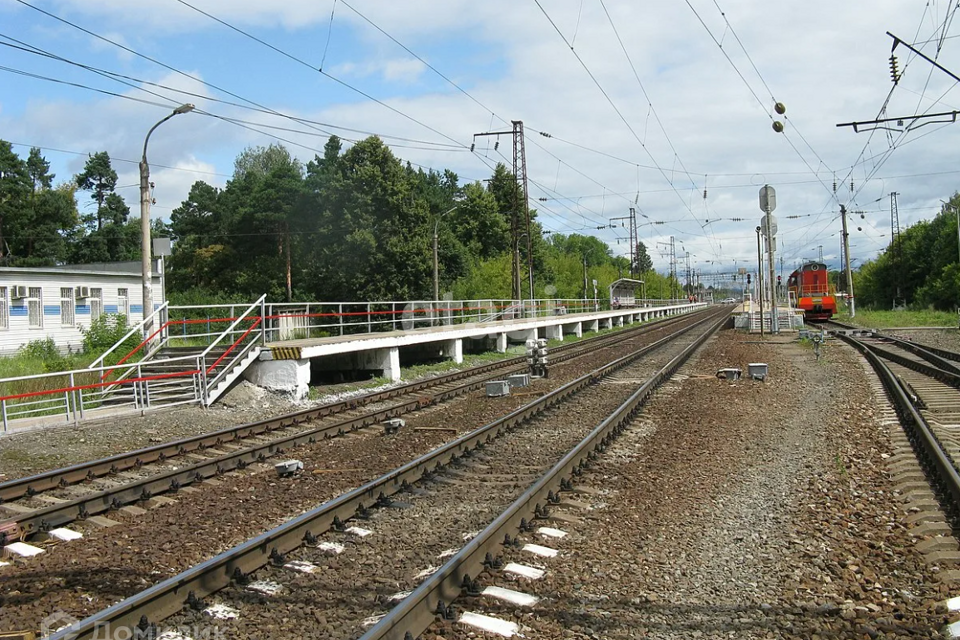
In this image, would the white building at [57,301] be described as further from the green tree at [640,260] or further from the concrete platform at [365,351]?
the green tree at [640,260]

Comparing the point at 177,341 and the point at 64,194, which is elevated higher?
the point at 64,194

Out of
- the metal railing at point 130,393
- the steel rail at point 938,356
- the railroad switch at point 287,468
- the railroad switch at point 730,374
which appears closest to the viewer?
the railroad switch at point 287,468

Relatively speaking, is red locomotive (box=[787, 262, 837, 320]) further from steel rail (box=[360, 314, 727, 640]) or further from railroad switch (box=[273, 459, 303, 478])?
railroad switch (box=[273, 459, 303, 478])

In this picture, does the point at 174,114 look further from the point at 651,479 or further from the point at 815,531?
the point at 815,531

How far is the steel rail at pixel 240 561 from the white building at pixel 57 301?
20854mm

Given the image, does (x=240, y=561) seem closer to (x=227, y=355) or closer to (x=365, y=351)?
(x=227, y=355)

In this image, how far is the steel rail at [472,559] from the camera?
432cm

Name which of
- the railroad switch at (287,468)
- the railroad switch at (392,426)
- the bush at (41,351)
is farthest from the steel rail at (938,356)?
the bush at (41,351)

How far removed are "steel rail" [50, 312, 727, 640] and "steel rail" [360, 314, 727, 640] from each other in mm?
1445

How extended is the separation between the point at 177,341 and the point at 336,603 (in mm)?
21961

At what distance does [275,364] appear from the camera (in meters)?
15.5

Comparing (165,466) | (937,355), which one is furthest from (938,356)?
(165,466)

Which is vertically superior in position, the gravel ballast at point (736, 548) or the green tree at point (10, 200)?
the green tree at point (10, 200)

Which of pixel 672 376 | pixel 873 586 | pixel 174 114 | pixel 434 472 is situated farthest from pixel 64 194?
pixel 873 586
